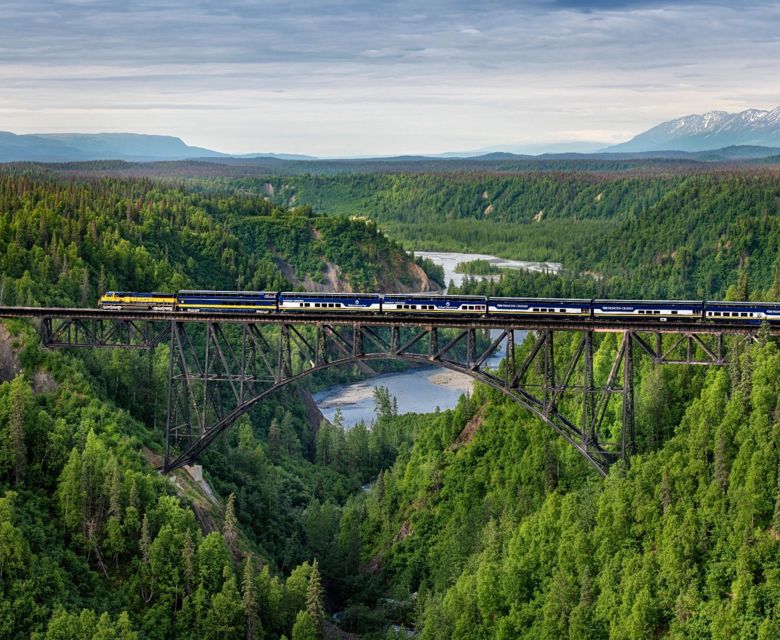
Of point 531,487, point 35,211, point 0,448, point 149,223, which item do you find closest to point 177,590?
point 0,448

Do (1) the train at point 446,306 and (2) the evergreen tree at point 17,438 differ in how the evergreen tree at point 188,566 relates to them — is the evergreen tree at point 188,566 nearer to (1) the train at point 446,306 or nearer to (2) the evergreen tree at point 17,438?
(2) the evergreen tree at point 17,438

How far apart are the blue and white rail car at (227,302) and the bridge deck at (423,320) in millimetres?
912

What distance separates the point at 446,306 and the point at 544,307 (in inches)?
237

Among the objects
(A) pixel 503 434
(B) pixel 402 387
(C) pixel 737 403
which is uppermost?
(C) pixel 737 403

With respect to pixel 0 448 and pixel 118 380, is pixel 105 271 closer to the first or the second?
pixel 118 380

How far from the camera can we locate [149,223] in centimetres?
14888

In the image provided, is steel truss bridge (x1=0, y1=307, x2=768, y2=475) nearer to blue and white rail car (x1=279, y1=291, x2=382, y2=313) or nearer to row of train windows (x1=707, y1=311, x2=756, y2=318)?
blue and white rail car (x1=279, y1=291, x2=382, y2=313)

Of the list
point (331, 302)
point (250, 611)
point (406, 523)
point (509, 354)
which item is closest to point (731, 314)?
point (509, 354)

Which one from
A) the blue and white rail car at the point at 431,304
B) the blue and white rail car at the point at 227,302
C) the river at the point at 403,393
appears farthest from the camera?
the river at the point at 403,393

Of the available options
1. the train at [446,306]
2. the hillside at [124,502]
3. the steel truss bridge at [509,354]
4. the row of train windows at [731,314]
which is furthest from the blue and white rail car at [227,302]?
the row of train windows at [731,314]

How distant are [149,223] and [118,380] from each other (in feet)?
209

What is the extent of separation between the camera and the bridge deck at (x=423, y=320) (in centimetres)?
7038

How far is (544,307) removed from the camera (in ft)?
248

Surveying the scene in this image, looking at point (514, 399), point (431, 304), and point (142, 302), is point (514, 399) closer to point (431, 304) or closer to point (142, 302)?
point (431, 304)
